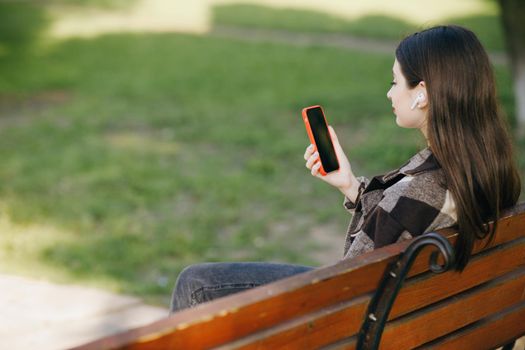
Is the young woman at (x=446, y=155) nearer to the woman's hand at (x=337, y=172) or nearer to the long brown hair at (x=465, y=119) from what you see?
the long brown hair at (x=465, y=119)

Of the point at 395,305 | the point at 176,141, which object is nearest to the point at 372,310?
the point at 395,305

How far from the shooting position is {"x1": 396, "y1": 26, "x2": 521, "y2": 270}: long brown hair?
210 centimetres

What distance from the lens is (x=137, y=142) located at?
790 cm

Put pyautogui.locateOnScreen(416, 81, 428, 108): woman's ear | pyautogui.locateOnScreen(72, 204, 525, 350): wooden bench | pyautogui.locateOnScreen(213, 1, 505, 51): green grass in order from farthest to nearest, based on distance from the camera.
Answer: pyautogui.locateOnScreen(213, 1, 505, 51): green grass → pyautogui.locateOnScreen(416, 81, 428, 108): woman's ear → pyautogui.locateOnScreen(72, 204, 525, 350): wooden bench

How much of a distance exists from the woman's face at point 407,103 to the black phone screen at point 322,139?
0.80ft

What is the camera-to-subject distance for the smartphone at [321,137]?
240cm

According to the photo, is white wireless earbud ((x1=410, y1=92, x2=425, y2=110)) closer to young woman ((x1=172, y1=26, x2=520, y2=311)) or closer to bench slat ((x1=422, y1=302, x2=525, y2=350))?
young woman ((x1=172, y1=26, x2=520, y2=311))

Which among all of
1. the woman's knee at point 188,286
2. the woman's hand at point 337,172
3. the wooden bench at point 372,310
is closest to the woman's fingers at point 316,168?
the woman's hand at point 337,172

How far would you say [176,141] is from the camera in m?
7.96

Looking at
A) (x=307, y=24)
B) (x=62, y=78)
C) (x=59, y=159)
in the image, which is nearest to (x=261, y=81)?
(x=62, y=78)

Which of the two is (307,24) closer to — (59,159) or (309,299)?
(59,159)

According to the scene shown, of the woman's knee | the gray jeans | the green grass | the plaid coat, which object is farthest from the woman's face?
the green grass

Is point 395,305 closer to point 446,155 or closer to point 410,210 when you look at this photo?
point 410,210

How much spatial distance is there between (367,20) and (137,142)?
11259 mm
